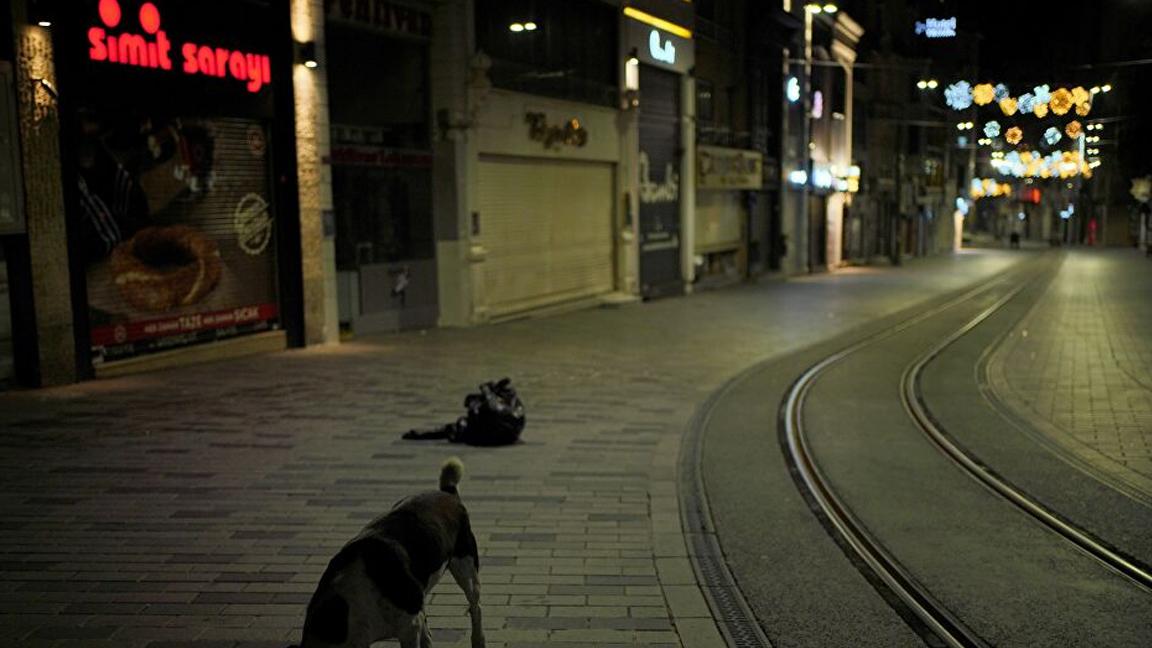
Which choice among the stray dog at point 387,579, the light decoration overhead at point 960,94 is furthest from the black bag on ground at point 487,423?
the light decoration overhead at point 960,94

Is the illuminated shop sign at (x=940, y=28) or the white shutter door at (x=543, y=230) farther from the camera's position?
the illuminated shop sign at (x=940, y=28)

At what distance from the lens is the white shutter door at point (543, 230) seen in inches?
762

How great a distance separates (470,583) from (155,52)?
10.7 m

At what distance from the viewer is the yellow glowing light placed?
23.7 m

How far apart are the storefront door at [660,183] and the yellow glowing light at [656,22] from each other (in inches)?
43.5

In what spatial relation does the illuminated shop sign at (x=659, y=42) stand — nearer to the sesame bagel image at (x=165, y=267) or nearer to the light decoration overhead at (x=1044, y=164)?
the sesame bagel image at (x=165, y=267)

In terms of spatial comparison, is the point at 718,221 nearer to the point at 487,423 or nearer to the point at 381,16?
the point at 381,16

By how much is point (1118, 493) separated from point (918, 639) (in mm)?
3593

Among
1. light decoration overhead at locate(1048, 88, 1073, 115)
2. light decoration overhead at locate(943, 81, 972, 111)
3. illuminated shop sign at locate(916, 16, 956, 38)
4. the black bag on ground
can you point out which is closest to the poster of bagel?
the black bag on ground

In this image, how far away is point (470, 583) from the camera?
4.35 meters

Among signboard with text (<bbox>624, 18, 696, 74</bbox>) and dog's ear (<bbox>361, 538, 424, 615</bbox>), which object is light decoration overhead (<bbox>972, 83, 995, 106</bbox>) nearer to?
signboard with text (<bbox>624, 18, 696, 74</bbox>)

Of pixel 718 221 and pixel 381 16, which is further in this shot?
pixel 718 221

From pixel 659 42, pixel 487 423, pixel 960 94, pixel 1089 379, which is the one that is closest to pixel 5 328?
pixel 487 423

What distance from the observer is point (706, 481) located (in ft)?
26.0
